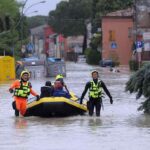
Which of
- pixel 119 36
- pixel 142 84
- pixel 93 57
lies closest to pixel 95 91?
pixel 142 84

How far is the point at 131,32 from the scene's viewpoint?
3824 inches

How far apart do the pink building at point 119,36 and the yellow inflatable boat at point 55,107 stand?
78128 mm

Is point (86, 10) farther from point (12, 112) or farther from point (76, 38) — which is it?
point (12, 112)

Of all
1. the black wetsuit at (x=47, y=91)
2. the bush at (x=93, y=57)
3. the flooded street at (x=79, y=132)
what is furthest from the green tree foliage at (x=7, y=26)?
the black wetsuit at (x=47, y=91)

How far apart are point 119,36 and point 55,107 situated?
8118 centimetres

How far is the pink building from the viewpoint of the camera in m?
100

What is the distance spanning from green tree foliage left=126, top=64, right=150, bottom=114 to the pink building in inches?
3054

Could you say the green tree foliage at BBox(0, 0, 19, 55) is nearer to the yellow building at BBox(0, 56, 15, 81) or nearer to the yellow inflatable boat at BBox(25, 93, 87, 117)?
the yellow building at BBox(0, 56, 15, 81)

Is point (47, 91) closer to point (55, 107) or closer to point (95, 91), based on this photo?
point (55, 107)

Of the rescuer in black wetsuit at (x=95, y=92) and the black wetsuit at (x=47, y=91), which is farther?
the black wetsuit at (x=47, y=91)

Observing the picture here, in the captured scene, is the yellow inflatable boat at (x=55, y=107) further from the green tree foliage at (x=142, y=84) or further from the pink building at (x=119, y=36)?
the pink building at (x=119, y=36)

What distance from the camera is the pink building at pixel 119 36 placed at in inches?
3939

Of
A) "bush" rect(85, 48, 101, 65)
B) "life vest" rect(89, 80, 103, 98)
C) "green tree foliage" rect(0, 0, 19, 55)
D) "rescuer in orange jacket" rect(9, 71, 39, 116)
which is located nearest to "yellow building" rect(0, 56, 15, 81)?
"green tree foliage" rect(0, 0, 19, 55)

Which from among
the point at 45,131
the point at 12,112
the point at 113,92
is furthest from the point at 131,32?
the point at 45,131
